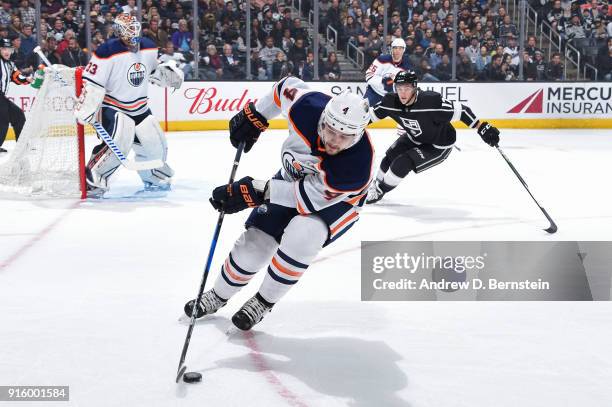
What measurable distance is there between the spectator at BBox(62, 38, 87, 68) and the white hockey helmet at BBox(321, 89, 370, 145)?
300 inches

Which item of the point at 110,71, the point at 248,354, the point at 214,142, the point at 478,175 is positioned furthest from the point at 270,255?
the point at 214,142

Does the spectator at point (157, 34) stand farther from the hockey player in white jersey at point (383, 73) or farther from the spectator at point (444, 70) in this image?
the spectator at point (444, 70)

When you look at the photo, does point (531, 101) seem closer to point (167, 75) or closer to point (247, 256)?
point (167, 75)

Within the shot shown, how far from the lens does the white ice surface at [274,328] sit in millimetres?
2398

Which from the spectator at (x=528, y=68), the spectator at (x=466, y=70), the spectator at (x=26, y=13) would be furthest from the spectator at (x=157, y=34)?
the spectator at (x=528, y=68)

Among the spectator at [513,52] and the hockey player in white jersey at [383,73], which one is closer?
the hockey player in white jersey at [383,73]

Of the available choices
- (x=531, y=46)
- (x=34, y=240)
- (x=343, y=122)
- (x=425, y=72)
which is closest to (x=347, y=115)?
(x=343, y=122)

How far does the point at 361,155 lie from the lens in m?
2.64

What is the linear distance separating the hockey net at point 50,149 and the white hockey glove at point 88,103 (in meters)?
0.26

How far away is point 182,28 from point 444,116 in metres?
6.17

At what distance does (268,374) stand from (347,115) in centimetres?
85

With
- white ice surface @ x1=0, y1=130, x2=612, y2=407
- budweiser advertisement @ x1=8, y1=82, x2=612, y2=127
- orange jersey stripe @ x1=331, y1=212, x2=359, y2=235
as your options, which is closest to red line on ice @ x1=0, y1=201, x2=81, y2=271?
white ice surface @ x1=0, y1=130, x2=612, y2=407

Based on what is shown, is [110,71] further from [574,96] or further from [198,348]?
[574,96]

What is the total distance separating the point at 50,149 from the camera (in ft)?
18.6
